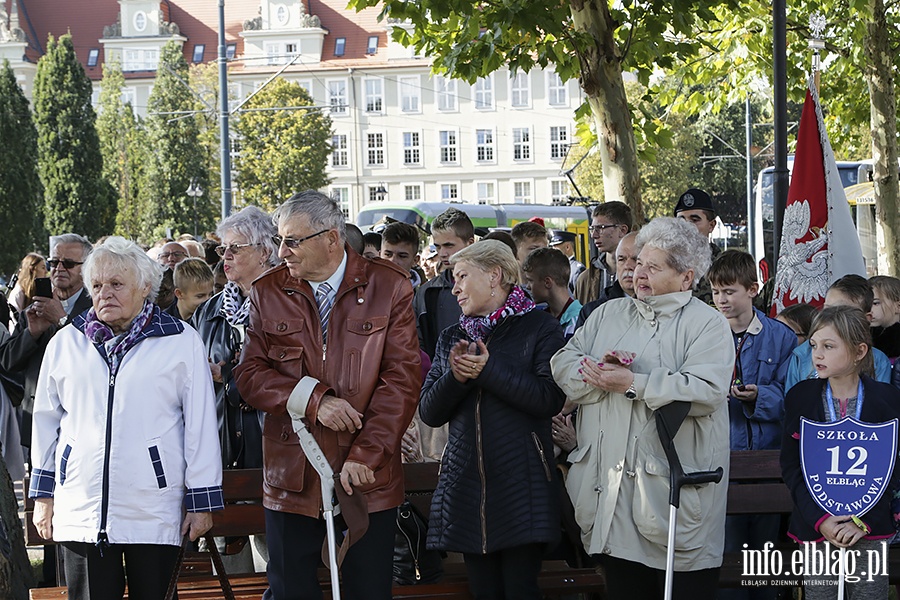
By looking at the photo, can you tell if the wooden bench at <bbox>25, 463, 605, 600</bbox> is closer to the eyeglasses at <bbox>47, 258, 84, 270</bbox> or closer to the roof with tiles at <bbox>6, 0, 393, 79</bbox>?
the eyeglasses at <bbox>47, 258, 84, 270</bbox>

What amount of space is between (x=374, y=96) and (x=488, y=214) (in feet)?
149

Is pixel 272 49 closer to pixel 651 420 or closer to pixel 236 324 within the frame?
pixel 236 324

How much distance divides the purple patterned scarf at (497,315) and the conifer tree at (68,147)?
2138 inches

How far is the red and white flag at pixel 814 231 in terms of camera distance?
8820 mm

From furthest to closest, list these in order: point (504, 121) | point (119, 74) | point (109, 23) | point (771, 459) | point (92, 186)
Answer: point (109, 23) → point (504, 121) → point (119, 74) → point (92, 186) → point (771, 459)

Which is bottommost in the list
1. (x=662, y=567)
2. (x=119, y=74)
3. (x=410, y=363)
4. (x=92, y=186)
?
(x=662, y=567)

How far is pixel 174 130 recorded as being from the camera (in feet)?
192

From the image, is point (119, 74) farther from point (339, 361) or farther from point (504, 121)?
point (339, 361)

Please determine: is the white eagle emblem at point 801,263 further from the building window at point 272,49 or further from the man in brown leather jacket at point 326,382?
the building window at point 272,49

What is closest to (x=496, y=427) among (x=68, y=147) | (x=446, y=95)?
(x=68, y=147)

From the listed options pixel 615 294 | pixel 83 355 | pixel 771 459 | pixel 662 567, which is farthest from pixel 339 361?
pixel 615 294

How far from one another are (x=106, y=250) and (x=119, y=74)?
59.7 m

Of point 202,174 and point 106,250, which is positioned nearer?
point 106,250

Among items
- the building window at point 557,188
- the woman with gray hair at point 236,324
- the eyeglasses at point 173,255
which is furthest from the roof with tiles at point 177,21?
the woman with gray hair at point 236,324
